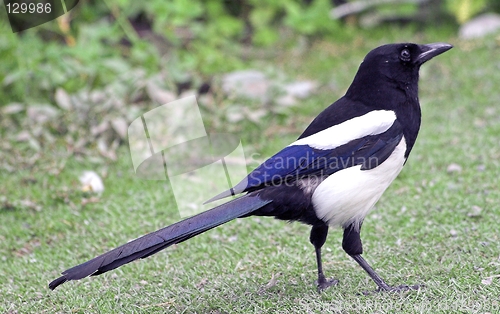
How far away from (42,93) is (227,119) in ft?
4.42

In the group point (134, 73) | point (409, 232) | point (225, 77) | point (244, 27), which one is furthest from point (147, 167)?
point (244, 27)

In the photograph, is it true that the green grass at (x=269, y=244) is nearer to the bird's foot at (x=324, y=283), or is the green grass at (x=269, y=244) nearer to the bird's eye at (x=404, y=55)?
the bird's foot at (x=324, y=283)

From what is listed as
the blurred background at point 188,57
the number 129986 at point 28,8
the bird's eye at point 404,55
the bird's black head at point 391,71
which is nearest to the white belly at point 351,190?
the bird's black head at point 391,71

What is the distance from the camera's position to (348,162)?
2.62m

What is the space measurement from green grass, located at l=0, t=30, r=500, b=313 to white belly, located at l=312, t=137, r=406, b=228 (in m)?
0.32

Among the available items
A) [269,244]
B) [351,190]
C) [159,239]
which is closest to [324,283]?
[351,190]

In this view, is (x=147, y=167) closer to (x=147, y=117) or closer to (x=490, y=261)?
(x=147, y=117)

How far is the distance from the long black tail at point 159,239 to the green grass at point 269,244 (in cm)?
39

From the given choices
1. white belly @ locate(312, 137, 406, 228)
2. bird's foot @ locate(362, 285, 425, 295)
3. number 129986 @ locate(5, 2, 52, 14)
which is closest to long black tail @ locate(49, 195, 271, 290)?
white belly @ locate(312, 137, 406, 228)

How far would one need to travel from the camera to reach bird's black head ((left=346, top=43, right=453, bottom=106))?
8.95ft

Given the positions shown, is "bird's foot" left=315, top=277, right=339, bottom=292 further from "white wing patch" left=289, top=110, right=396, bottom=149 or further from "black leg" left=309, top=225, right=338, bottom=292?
"white wing patch" left=289, top=110, right=396, bottom=149

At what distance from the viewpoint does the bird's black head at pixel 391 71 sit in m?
2.73

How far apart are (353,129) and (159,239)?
2.83ft

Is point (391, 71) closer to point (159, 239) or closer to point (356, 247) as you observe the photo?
point (356, 247)
